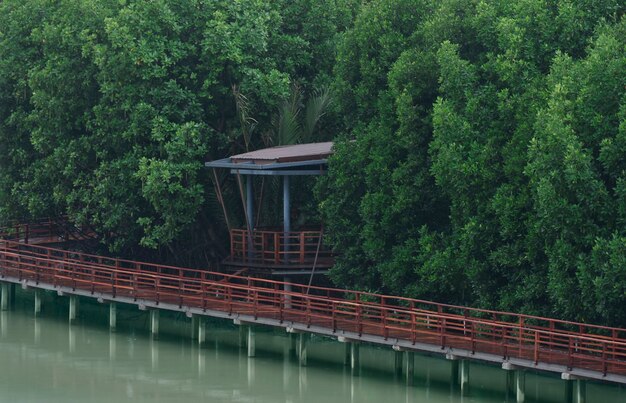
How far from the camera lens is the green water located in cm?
3812

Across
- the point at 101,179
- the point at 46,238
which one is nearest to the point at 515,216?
the point at 101,179

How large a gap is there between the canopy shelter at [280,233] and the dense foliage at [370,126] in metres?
0.89

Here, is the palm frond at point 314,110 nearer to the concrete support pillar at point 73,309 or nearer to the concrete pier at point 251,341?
the concrete support pillar at point 73,309

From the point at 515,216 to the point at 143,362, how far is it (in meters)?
10.1

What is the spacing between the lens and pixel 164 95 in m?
47.6

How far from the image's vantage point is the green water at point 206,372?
3812 centimetres

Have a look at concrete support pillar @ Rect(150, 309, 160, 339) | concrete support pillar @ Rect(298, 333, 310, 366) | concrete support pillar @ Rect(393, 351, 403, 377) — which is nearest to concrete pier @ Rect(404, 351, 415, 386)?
concrete support pillar @ Rect(393, 351, 403, 377)

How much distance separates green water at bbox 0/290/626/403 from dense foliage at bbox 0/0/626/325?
7.01 feet

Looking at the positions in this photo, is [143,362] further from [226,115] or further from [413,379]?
[226,115]

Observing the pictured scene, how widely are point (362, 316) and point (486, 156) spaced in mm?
4860

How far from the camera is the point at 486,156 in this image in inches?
1570

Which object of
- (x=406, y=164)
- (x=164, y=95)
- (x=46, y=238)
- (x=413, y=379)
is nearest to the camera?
(x=413, y=379)

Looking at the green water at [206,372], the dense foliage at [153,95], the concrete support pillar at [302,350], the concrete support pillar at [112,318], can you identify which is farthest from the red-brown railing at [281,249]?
the concrete support pillar at [302,350]

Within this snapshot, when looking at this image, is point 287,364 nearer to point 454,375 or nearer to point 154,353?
point 154,353
